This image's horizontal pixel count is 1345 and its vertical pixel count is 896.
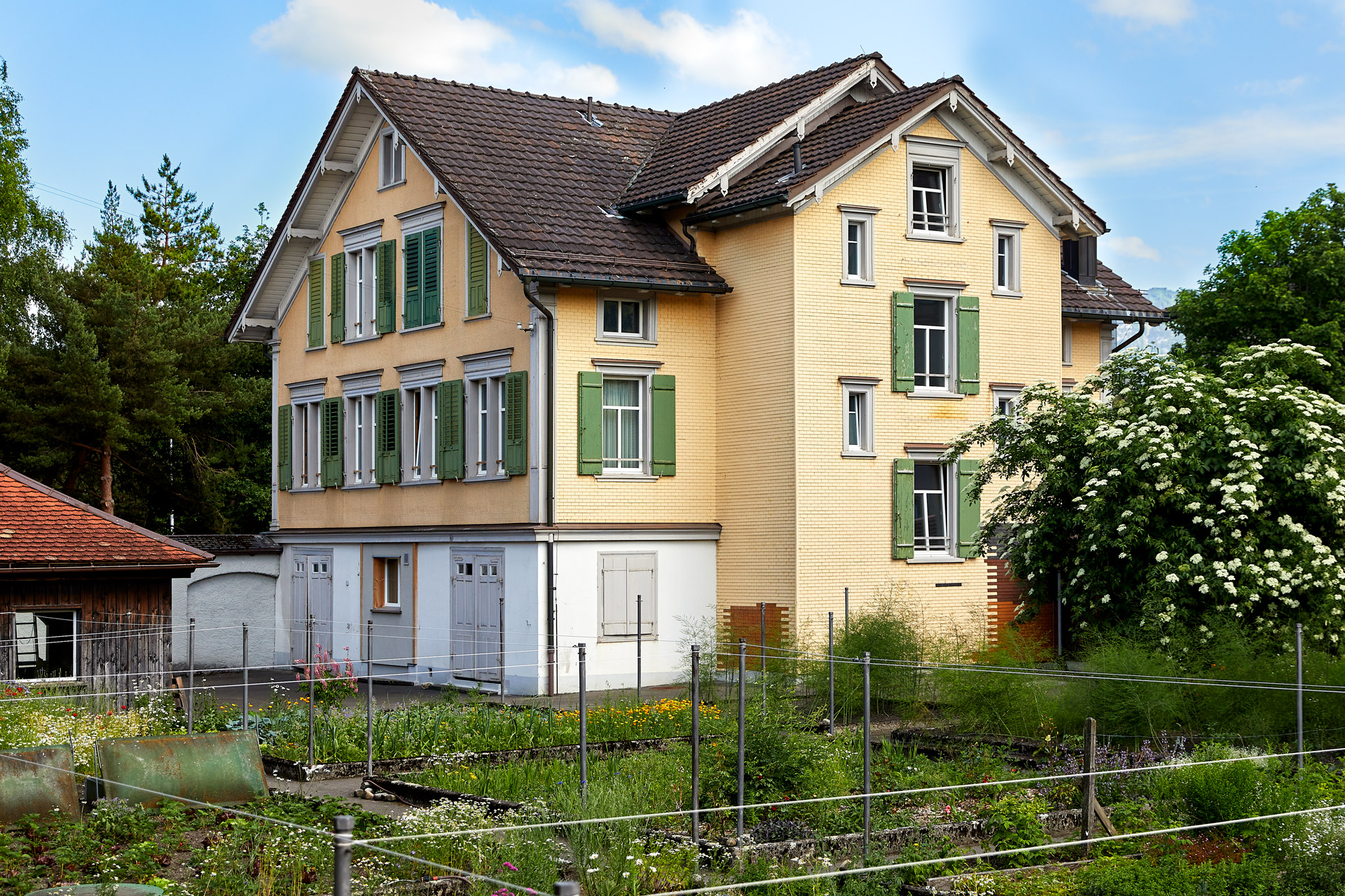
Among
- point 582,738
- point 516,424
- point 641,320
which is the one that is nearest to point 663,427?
point 641,320

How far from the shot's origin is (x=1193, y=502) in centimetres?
2170

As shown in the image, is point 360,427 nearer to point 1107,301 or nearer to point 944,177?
→ point 944,177

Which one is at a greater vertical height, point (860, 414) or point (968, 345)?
point (968, 345)

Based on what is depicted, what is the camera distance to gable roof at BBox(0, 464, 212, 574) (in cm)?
2341

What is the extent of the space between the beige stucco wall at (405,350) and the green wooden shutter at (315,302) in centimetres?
20

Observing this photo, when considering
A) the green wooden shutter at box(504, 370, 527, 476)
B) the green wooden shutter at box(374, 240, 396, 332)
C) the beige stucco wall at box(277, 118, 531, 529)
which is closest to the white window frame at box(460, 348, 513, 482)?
the beige stucco wall at box(277, 118, 531, 529)

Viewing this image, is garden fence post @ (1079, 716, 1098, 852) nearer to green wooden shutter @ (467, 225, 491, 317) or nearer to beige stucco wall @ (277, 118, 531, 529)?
beige stucco wall @ (277, 118, 531, 529)

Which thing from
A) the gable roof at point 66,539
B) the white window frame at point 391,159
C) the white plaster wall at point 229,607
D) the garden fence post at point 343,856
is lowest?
the white plaster wall at point 229,607

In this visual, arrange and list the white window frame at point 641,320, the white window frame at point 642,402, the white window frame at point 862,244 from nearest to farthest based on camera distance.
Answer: the white window frame at point 641,320
the white window frame at point 642,402
the white window frame at point 862,244

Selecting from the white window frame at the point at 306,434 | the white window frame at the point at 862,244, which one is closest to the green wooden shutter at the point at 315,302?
the white window frame at the point at 306,434

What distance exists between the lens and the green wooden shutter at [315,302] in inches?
1428

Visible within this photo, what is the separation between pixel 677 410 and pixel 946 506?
18.7ft

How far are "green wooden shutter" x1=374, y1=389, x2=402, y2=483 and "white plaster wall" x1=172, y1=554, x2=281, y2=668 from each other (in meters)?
5.28

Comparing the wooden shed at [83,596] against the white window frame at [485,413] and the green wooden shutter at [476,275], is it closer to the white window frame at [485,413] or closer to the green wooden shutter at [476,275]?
the white window frame at [485,413]
